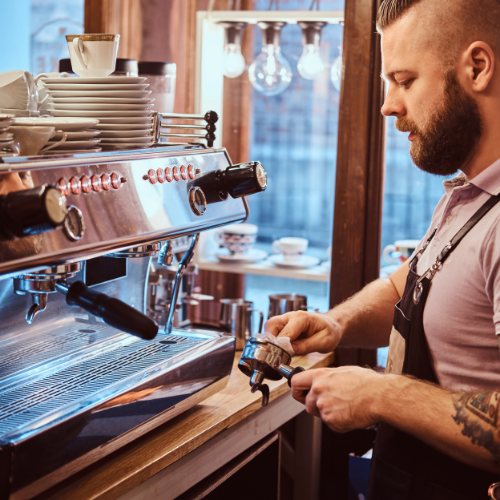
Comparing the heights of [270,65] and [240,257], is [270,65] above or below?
above

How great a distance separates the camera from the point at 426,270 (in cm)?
113

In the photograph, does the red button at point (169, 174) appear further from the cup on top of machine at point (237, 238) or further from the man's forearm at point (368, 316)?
the cup on top of machine at point (237, 238)

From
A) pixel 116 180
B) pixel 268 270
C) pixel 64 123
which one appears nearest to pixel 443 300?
pixel 116 180

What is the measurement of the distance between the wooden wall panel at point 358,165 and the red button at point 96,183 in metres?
1.00

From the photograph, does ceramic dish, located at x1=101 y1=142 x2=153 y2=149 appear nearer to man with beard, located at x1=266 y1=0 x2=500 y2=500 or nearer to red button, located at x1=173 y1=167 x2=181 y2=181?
red button, located at x1=173 y1=167 x2=181 y2=181

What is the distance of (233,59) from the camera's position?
2.03 m

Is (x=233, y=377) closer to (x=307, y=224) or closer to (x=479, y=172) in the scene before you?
(x=479, y=172)

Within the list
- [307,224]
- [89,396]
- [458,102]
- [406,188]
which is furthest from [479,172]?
[307,224]

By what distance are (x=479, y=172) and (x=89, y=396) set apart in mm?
726

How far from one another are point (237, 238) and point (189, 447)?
107cm

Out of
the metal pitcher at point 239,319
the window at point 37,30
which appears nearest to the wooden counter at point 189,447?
the metal pitcher at point 239,319

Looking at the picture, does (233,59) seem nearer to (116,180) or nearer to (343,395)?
(116,180)

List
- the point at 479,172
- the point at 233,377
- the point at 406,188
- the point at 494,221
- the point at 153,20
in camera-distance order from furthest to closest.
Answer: the point at 153,20, the point at 406,188, the point at 233,377, the point at 479,172, the point at 494,221

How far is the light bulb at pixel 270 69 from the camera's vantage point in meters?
2.03
